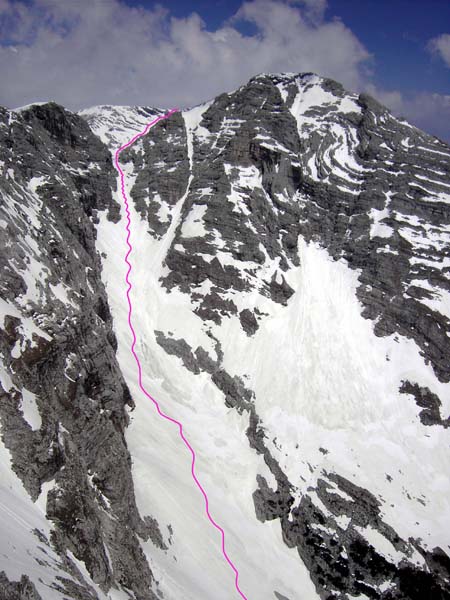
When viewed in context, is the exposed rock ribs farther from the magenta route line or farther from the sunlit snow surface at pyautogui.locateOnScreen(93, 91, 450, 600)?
the magenta route line

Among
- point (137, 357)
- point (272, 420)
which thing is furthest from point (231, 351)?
point (137, 357)

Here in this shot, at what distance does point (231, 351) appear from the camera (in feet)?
236

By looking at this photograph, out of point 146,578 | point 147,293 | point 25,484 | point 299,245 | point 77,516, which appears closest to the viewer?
point 25,484

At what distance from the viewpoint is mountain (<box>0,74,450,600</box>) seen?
31.0 m

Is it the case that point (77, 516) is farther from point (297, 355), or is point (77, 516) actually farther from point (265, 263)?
point (265, 263)

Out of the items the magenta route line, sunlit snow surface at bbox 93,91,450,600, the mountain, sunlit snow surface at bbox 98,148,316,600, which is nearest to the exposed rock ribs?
the mountain

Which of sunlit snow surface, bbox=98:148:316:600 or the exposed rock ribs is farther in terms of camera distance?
sunlit snow surface, bbox=98:148:316:600

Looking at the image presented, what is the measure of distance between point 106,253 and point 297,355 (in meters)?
36.1

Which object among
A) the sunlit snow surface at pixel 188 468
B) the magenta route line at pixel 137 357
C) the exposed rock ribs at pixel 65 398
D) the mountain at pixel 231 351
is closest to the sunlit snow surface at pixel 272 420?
the sunlit snow surface at pixel 188 468

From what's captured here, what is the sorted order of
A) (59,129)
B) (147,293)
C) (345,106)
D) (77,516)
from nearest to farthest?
1. (77,516)
2. (147,293)
3. (59,129)
4. (345,106)

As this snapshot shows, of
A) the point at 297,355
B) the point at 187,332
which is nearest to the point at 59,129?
the point at 187,332

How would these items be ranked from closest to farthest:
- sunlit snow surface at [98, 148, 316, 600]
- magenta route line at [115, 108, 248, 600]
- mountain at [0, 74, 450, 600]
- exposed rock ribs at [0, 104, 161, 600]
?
exposed rock ribs at [0, 104, 161, 600] → mountain at [0, 74, 450, 600] → sunlit snow surface at [98, 148, 316, 600] → magenta route line at [115, 108, 248, 600]

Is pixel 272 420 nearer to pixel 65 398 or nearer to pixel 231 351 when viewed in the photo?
pixel 231 351

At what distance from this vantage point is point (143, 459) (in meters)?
46.8
